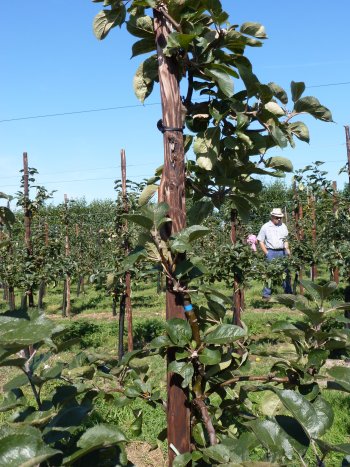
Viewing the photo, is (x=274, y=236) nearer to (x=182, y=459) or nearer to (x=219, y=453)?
(x=182, y=459)

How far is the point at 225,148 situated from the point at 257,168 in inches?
3.7

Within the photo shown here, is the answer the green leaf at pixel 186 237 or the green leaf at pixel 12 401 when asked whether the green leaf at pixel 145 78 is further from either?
the green leaf at pixel 12 401

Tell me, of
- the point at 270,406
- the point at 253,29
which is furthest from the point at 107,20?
the point at 270,406

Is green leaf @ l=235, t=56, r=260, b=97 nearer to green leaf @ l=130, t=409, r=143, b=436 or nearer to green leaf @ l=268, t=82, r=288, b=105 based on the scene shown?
green leaf @ l=268, t=82, r=288, b=105

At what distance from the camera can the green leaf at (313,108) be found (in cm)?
116

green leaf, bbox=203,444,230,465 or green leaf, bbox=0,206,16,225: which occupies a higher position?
green leaf, bbox=0,206,16,225

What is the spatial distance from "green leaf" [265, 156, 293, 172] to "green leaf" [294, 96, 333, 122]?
0.12 m

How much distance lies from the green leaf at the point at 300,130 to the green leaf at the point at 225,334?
0.48 m

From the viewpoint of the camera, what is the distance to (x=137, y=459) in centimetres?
312

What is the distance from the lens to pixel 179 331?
41.8 inches

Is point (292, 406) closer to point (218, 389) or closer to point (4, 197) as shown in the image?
point (218, 389)

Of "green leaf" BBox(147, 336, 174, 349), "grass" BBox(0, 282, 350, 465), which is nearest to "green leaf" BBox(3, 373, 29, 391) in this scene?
"grass" BBox(0, 282, 350, 465)

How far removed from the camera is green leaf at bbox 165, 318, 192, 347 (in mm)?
1052

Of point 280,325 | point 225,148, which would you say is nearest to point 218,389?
point 280,325
